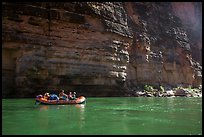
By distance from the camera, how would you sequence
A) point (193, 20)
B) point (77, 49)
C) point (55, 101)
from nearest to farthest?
point (55, 101)
point (77, 49)
point (193, 20)

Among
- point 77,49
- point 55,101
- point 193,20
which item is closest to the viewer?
point 55,101

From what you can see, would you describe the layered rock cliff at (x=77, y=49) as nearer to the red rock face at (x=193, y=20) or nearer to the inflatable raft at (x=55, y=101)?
the inflatable raft at (x=55, y=101)

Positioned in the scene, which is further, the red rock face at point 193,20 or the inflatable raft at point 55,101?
the red rock face at point 193,20

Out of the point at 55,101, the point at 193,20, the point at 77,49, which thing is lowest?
the point at 55,101

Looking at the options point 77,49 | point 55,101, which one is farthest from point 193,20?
point 55,101

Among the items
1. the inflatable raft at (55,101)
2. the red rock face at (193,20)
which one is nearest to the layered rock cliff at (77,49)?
the inflatable raft at (55,101)

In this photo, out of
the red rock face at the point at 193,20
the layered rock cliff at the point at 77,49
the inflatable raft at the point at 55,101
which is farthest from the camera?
the red rock face at the point at 193,20

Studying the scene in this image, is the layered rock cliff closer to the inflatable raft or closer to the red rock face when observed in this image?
the inflatable raft

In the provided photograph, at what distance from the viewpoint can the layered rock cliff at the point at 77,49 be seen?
3168 centimetres

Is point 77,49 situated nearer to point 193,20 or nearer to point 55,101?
point 55,101

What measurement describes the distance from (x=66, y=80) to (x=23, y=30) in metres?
6.52

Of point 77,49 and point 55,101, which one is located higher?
point 77,49

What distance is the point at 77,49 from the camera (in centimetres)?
3475

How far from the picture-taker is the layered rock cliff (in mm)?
31680
